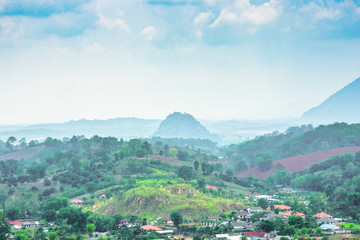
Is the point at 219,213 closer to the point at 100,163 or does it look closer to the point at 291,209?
the point at 291,209

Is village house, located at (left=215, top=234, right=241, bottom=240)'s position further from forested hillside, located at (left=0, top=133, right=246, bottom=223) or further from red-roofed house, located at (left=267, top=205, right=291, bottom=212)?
red-roofed house, located at (left=267, top=205, right=291, bottom=212)

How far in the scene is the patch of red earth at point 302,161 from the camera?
358 ft

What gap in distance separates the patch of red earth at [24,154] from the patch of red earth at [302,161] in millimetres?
57148

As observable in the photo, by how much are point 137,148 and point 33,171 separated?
70.4 ft

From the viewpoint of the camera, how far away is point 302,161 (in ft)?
371

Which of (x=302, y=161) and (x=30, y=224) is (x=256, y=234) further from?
(x=302, y=161)

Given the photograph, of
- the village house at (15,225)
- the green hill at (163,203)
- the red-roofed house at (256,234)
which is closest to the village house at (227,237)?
the red-roofed house at (256,234)

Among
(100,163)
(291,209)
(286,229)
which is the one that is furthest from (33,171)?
(286,229)

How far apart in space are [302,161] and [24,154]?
251 ft

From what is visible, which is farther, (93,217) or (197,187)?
(197,187)

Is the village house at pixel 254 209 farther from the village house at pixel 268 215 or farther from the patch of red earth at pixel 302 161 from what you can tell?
the patch of red earth at pixel 302 161

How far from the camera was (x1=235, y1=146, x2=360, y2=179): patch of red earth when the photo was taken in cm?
10919

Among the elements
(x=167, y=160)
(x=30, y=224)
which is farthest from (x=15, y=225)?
(x=167, y=160)

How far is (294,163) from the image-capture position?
11362 cm
